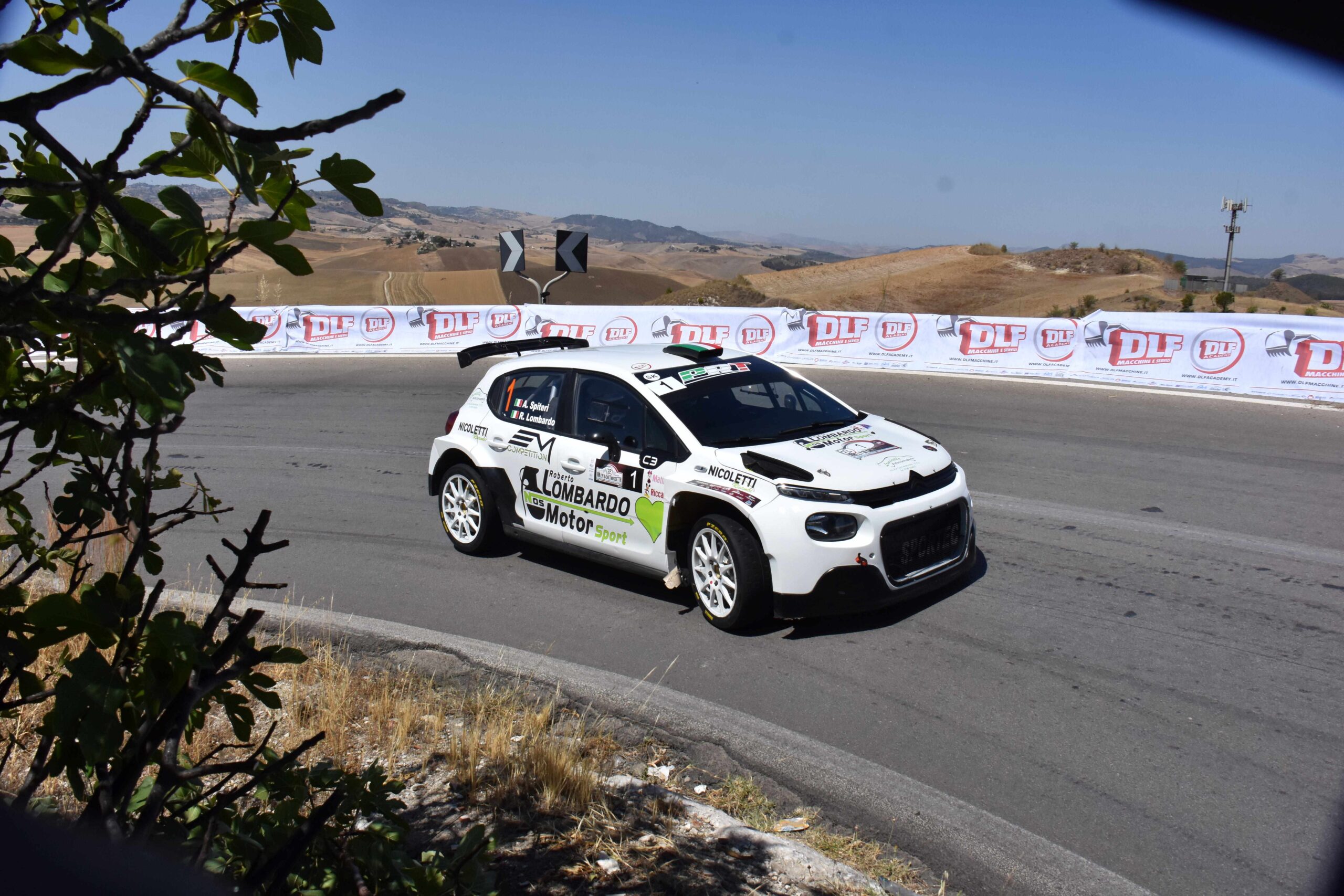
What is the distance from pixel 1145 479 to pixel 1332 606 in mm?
3558

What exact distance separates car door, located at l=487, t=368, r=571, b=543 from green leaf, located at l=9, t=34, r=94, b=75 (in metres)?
5.73

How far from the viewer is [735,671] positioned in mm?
6008

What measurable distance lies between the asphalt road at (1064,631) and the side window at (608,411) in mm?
1140

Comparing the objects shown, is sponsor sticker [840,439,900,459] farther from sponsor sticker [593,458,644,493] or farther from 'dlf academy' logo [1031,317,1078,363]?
'dlf academy' logo [1031,317,1078,363]

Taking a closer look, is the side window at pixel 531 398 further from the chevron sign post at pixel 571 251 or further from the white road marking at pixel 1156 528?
the chevron sign post at pixel 571 251

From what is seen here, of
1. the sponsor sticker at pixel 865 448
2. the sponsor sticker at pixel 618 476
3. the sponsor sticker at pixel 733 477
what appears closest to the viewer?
the sponsor sticker at pixel 733 477

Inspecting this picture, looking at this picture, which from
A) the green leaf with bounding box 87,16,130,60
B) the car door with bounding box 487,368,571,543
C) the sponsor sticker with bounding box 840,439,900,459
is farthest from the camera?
the car door with bounding box 487,368,571,543

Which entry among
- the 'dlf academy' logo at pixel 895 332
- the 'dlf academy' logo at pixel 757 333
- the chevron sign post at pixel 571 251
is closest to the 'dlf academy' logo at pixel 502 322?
the chevron sign post at pixel 571 251

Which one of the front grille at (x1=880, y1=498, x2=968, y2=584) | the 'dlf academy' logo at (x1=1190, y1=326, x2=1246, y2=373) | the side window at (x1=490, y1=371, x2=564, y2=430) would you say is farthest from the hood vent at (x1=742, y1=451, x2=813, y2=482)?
the 'dlf academy' logo at (x1=1190, y1=326, x2=1246, y2=373)

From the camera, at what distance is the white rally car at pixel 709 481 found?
6.20 m

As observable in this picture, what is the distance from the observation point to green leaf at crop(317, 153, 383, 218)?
6.73 feet

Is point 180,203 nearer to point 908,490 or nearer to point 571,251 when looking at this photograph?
point 908,490

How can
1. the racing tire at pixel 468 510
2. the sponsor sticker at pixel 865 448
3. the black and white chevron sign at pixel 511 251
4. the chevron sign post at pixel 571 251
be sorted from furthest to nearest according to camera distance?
1. the black and white chevron sign at pixel 511 251
2. the chevron sign post at pixel 571 251
3. the racing tire at pixel 468 510
4. the sponsor sticker at pixel 865 448

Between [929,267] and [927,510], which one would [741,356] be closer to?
[927,510]
